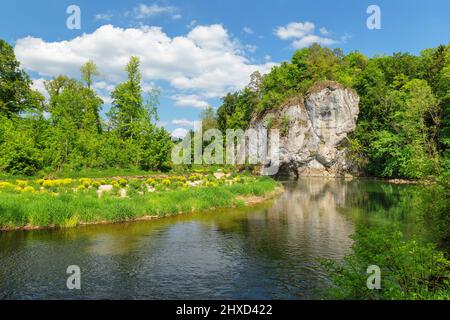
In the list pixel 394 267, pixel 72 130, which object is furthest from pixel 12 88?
pixel 394 267

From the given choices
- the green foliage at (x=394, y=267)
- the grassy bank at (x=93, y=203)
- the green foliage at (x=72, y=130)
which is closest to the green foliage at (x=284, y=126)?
the green foliage at (x=72, y=130)

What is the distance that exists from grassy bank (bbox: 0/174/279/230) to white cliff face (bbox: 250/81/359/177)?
37.6 metres

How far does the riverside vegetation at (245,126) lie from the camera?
984 cm

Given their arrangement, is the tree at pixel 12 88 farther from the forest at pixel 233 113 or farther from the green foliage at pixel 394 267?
the green foliage at pixel 394 267

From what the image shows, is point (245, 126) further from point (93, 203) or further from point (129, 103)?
point (93, 203)

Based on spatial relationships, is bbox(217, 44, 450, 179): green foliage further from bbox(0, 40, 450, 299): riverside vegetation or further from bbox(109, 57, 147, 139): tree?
bbox(109, 57, 147, 139): tree

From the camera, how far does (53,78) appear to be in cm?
7675

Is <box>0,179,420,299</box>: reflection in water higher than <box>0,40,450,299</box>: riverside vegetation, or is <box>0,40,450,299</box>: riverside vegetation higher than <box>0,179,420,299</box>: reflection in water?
<box>0,40,450,299</box>: riverside vegetation

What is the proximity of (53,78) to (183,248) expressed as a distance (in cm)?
7137

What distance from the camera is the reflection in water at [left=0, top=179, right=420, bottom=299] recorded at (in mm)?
12750

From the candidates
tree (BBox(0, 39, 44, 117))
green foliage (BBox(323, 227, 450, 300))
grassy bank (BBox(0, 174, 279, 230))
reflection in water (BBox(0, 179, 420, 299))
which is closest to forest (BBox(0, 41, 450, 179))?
tree (BBox(0, 39, 44, 117))

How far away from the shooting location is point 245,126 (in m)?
83.2

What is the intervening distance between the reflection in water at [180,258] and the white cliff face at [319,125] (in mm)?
45900
